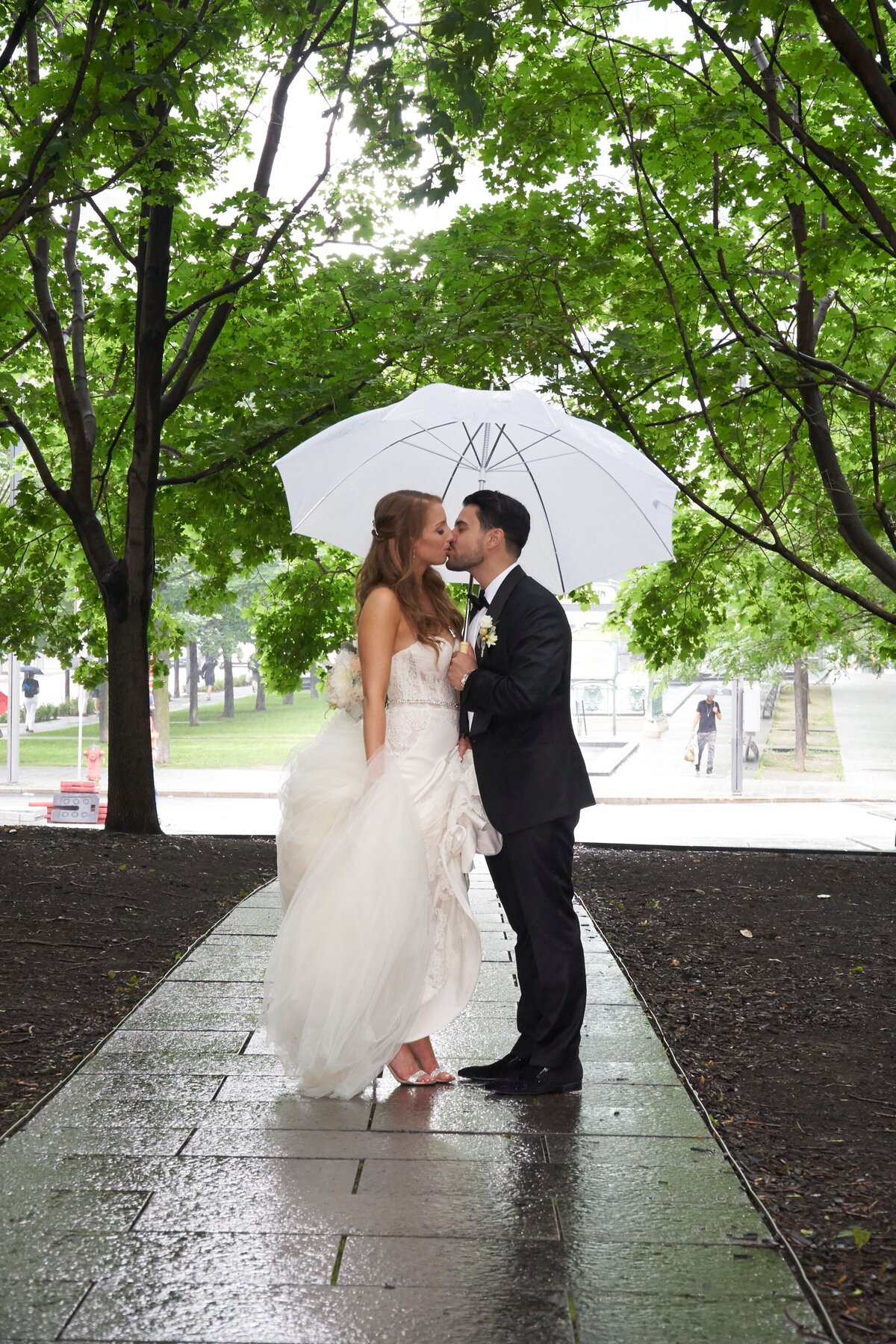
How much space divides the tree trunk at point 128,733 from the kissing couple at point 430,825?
7527 mm

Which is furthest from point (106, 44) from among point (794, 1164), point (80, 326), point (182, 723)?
point (182, 723)

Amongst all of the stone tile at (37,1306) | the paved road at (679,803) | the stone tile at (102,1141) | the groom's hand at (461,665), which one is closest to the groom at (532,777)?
the groom's hand at (461,665)

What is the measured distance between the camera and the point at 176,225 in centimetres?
1320

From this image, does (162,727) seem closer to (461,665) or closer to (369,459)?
(369,459)

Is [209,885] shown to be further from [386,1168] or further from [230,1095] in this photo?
[386,1168]

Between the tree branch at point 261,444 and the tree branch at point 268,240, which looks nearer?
the tree branch at point 268,240

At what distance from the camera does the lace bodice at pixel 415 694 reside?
4.96 meters

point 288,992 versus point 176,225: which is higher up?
point 176,225

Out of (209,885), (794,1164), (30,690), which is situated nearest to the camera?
(794,1164)

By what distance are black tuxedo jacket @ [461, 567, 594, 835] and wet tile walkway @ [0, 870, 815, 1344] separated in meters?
1.09

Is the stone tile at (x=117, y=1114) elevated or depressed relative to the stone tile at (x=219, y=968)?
elevated

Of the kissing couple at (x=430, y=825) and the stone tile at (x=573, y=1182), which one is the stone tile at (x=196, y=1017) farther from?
the stone tile at (x=573, y=1182)

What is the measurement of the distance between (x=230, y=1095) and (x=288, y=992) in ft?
1.38

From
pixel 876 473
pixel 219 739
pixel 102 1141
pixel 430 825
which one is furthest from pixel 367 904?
pixel 219 739
